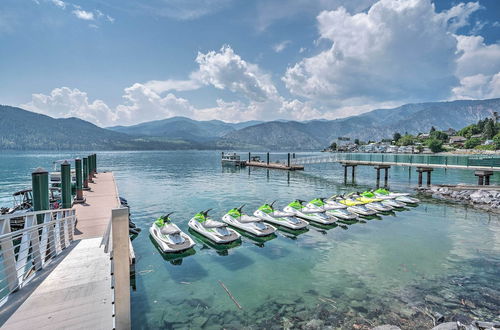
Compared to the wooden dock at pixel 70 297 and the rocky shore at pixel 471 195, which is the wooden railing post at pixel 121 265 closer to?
the wooden dock at pixel 70 297

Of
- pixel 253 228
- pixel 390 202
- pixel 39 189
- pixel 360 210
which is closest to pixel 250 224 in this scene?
pixel 253 228

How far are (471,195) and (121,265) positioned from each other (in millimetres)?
36112

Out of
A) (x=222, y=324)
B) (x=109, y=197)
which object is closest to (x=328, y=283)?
(x=222, y=324)

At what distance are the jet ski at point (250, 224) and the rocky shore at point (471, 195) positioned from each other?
22.6 metres

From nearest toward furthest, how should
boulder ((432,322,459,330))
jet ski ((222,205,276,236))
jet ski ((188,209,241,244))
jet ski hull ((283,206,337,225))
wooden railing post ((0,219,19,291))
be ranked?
1. wooden railing post ((0,219,19,291))
2. boulder ((432,322,459,330))
3. jet ski ((188,209,241,244))
4. jet ski ((222,205,276,236))
5. jet ski hull ((283,206,337,225))

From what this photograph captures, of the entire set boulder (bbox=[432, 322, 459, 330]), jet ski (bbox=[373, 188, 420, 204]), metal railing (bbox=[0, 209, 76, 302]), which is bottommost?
boulder (bbox=[432, 322, 459, 330])

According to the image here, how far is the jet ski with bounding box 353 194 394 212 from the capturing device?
24.7m

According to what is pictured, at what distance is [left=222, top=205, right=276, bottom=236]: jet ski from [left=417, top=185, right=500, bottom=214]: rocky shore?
74.2 feet

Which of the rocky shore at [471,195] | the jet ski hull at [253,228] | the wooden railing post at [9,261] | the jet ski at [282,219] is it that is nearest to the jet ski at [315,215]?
the jet ski at [282,219]

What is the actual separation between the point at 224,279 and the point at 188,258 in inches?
130

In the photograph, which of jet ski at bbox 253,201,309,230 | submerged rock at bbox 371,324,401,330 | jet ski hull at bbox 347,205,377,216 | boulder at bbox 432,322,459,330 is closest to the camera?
boulder at bbox 432,322,459,330

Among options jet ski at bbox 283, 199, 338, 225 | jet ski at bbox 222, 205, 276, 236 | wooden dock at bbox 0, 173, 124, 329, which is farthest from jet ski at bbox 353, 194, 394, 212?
wooden dock at bbox 0, 173, 124, 329

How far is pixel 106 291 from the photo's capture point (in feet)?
20.4

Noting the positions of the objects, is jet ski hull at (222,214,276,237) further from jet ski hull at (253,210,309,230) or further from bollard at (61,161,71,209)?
bollard at (61,161,71,209)
